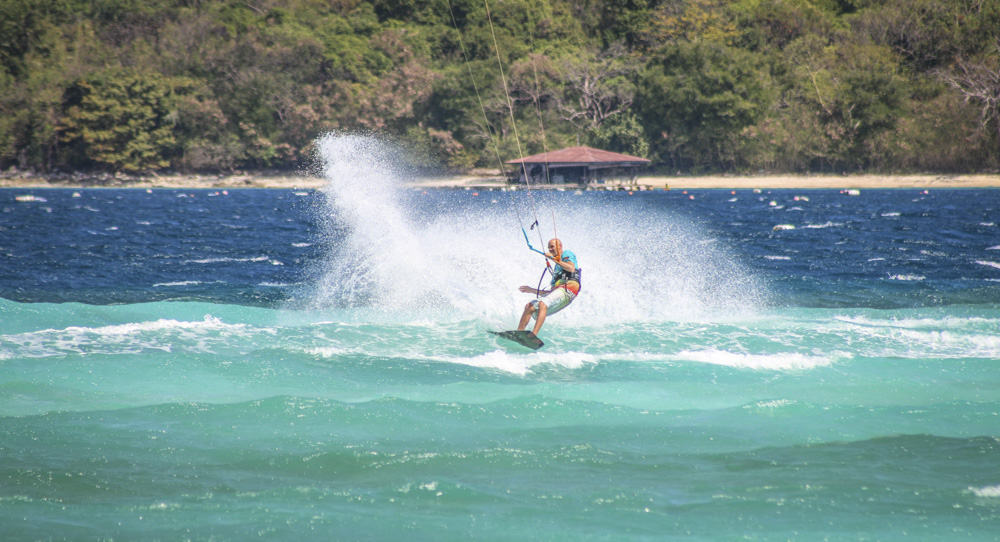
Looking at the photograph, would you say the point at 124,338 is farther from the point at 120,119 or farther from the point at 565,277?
→ the point at 120,119

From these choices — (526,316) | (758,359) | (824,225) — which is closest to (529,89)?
(824,225)

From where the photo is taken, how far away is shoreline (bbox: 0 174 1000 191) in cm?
7644

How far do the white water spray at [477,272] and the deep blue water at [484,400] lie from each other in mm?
84

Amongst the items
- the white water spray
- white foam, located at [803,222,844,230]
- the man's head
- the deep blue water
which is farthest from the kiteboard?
white foam, located at [803,222,844,230]

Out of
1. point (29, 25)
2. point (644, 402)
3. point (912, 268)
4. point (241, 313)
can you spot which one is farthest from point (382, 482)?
point (29, 25)

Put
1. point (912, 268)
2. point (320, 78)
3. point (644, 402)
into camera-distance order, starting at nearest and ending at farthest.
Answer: point (644, 402)
point (912, 268)
point (320, 78)

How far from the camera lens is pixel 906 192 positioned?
70375 mm

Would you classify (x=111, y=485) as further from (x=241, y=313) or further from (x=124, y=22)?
(x=124, y=22)

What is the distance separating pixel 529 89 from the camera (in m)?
83.8

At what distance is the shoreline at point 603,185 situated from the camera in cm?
7644

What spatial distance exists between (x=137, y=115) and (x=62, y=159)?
31.3ft

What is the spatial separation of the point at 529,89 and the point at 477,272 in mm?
67910

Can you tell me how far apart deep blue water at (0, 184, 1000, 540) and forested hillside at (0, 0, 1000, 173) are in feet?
198

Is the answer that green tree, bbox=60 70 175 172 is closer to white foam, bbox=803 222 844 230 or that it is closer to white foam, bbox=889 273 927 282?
white foam, bbox=803 222 844 230
